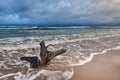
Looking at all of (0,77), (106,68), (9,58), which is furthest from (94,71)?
(9,58)

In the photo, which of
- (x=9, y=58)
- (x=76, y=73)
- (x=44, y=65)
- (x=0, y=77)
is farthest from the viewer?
(x=9, y=58)

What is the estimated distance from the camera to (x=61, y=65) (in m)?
6.91

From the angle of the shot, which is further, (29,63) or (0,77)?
(29,63)

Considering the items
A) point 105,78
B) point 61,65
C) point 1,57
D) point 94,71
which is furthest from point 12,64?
point 105,78

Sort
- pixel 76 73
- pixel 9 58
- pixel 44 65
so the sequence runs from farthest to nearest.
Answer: pixel 9 58 < pixel 44 65 < pixel 76 73

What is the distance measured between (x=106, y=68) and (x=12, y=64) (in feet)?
13.1

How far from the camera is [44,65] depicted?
659 cm

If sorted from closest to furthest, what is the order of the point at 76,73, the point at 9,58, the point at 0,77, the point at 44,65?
1. the point at 0,77
2. the point at 76,73
3. the point at 44,65
4. the point at 9,58

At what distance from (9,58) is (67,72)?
131 inches

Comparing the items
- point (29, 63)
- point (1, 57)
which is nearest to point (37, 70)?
point (29, 63)

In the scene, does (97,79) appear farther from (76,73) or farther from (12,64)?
(12,64)

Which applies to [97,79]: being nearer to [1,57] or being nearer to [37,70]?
[37,70]

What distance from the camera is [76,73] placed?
599 centimetres

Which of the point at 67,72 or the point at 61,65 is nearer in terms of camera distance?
the point at 67,72
